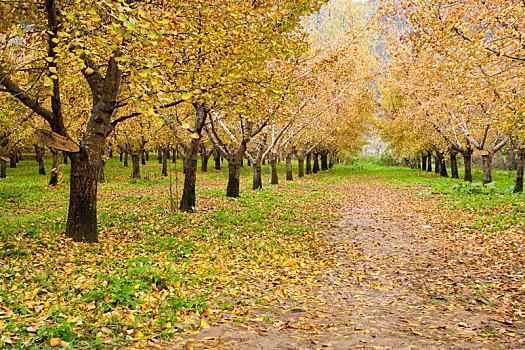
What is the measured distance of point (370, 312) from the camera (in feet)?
19.2

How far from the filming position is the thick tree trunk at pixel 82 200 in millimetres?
8523

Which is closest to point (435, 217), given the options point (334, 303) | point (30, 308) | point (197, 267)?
point (334, 303)

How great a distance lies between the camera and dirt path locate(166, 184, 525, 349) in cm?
452

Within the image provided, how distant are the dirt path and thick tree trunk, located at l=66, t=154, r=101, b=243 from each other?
16.5 ft

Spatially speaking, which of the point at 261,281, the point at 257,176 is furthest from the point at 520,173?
the point at 261,281

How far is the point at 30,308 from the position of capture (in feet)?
15.8

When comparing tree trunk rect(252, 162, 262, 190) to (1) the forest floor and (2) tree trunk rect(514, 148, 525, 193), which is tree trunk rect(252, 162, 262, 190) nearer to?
(1) the forest floor

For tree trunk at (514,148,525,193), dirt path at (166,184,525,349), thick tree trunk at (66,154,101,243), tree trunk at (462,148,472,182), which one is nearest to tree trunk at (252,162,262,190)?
dirt path at (166,184,525,349)

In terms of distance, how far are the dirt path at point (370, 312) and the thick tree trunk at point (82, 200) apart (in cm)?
503

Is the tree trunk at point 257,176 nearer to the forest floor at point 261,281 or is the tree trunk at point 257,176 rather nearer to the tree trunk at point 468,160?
the forest floor at point 261,281

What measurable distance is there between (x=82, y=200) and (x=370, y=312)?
7.17m

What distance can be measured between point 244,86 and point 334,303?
19.6ft

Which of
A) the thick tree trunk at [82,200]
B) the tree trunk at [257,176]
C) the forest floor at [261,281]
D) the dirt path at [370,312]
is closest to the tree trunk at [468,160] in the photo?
the forest floor at [261,281]

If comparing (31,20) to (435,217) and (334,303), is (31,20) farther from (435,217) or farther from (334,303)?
(435,217)
